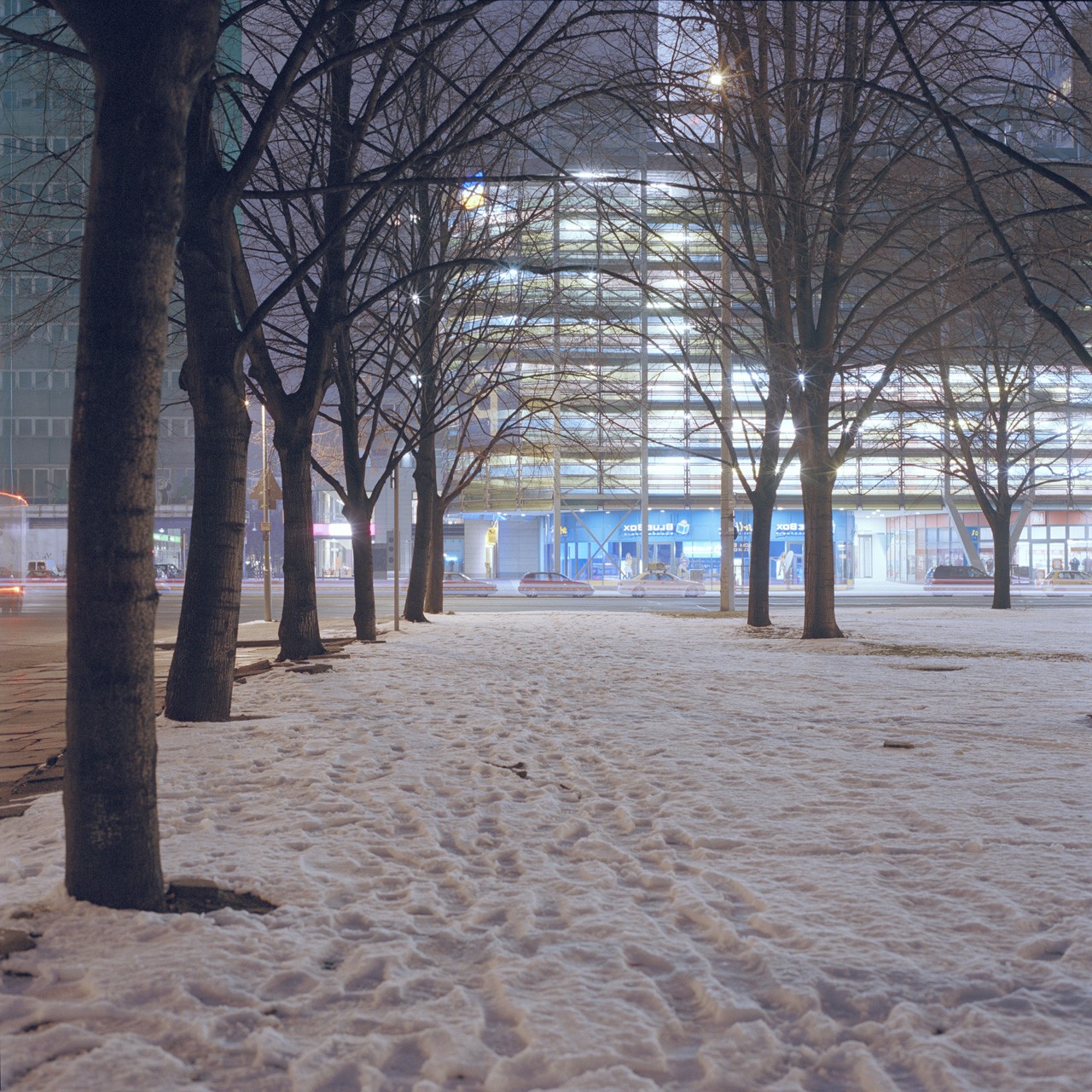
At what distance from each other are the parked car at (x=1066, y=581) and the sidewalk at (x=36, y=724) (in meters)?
43.8

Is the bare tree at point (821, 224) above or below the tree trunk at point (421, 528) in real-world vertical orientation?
above

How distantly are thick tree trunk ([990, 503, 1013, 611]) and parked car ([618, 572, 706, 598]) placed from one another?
672 inches

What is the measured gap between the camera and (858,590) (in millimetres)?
50094

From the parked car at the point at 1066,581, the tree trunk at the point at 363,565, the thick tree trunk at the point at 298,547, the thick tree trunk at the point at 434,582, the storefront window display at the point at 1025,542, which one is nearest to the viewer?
the thick tree trunk at the point at 298,547

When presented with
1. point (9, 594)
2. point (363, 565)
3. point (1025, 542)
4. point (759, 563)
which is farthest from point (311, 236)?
point (1025, 542)

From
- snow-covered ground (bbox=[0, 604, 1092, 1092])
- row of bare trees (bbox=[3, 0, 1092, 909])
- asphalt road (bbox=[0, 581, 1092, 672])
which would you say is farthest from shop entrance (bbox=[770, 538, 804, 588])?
snow-covered ground (bbox=[0, 604, 1092, 1092])

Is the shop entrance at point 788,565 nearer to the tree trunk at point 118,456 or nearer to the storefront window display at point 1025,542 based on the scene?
the storefront window display at point 1025,542

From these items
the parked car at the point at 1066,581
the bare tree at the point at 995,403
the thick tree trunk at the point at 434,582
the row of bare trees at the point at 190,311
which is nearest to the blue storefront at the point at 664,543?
the parked car at the point at 1066,581

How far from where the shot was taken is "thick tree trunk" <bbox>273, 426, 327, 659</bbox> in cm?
1202

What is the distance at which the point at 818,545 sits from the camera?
17234 mm

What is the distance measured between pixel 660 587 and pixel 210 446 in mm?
39878

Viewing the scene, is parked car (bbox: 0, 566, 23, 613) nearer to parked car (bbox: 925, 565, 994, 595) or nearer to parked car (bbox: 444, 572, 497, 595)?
parked car (bbox: 444, 572, 497, 595)

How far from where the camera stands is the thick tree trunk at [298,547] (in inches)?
473

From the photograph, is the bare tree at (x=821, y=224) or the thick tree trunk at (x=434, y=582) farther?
the thick tree trunk at (x=434, y=582)
